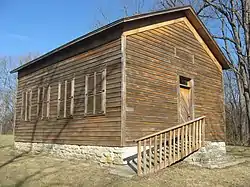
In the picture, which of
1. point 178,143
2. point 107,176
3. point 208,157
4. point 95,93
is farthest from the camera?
point 95,93

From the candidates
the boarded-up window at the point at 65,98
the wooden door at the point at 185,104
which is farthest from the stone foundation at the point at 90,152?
the wooden door at the point at 185,104

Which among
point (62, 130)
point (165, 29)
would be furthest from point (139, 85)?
point (62, 130)

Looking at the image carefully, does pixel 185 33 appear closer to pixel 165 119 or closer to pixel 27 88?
pixel 165 119

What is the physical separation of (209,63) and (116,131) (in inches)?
282

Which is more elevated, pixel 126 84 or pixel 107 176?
pixel 126 84

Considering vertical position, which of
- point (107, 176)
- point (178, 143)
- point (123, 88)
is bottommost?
point (107, 176)

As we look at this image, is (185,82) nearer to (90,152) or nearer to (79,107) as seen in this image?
(79,107)

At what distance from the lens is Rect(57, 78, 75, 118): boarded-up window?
11438 mm

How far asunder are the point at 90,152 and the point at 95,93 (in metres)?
2.14

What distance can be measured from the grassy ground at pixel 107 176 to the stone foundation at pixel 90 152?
1.48ft

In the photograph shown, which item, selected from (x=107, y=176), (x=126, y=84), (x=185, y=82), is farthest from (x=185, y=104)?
(x=107, y=176)

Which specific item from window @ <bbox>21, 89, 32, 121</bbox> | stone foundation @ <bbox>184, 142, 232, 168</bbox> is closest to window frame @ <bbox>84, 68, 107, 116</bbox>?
stone foundation @ <bbox>184, 142, 232, 168</bbox>

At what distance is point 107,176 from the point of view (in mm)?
7641

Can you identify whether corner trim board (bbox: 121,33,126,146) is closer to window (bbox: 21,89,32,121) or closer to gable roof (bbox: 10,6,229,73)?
gable roof (bbox: 10,6,229,73)
